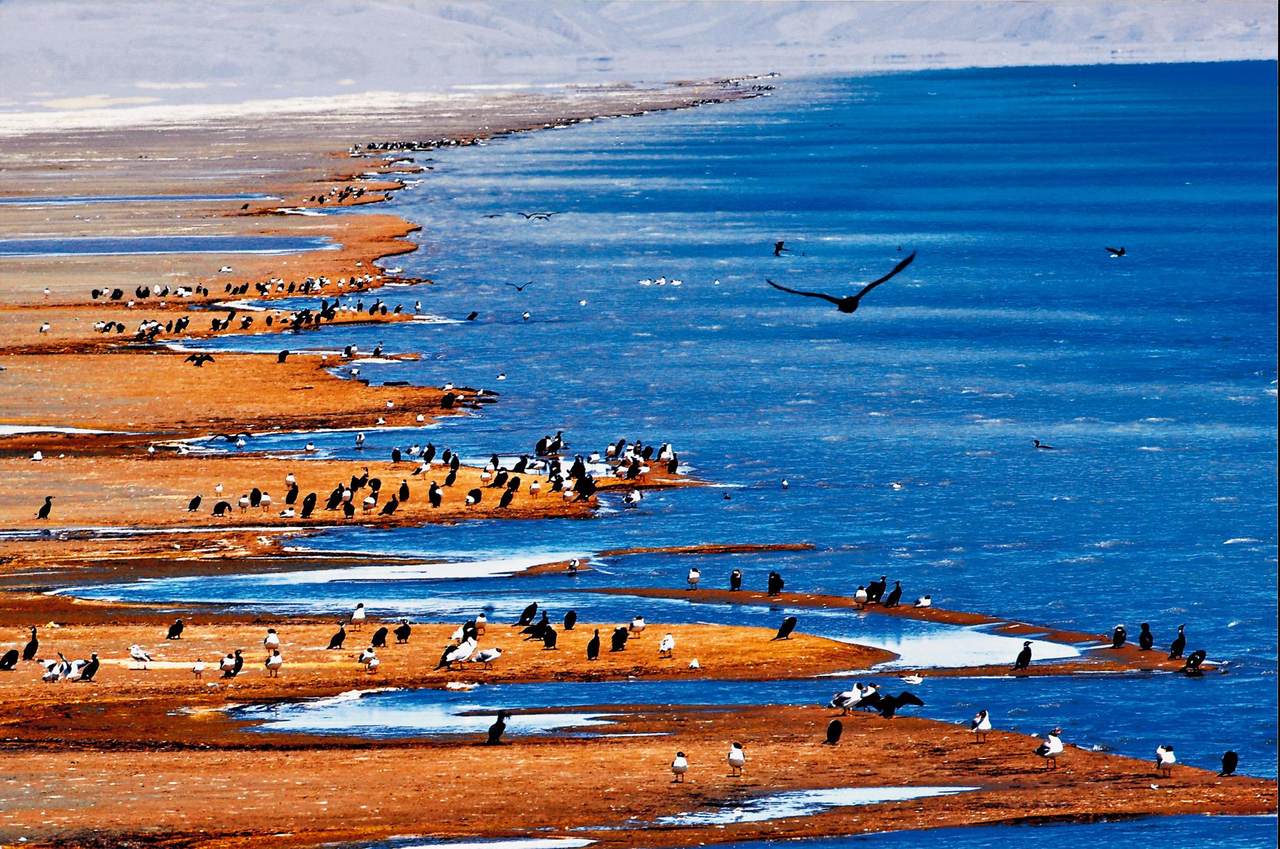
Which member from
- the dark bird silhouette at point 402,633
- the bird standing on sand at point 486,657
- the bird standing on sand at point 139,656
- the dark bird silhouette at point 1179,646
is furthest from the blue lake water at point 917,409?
the bird standing on sand at point 139,656

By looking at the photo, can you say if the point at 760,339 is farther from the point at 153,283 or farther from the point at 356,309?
the point at 153,283

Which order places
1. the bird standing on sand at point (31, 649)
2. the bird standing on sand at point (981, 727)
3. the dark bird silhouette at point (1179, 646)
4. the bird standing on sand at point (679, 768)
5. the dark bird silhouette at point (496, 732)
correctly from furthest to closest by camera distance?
the bird standing on sand at point (31, 649) → the dark bird silhouette at point (1179, 646) → the dark bird silhouette at point (496, 732) → the bird standing on sand at point (981, 727) → the bird standing on sand at point (679, 768)

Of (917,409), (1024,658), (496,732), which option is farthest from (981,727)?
(917,409)

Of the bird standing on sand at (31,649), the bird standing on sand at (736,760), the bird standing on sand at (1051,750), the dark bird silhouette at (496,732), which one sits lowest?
the bird standing on sand at (31,649)

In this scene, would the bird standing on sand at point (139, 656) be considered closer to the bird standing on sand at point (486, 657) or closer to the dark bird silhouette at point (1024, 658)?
the bird standing on sand at point (486, 657)

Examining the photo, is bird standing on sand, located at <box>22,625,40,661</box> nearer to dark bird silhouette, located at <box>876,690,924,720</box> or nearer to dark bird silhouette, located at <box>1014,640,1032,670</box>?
dark bird silhouette, located at <box>876,690,924,720</box>

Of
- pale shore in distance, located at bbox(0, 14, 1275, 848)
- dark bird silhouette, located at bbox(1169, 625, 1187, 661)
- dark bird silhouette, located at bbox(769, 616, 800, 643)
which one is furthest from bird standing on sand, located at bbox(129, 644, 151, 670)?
dark bird silhouette, located at bbox(1169, 625, 1187, 661)
